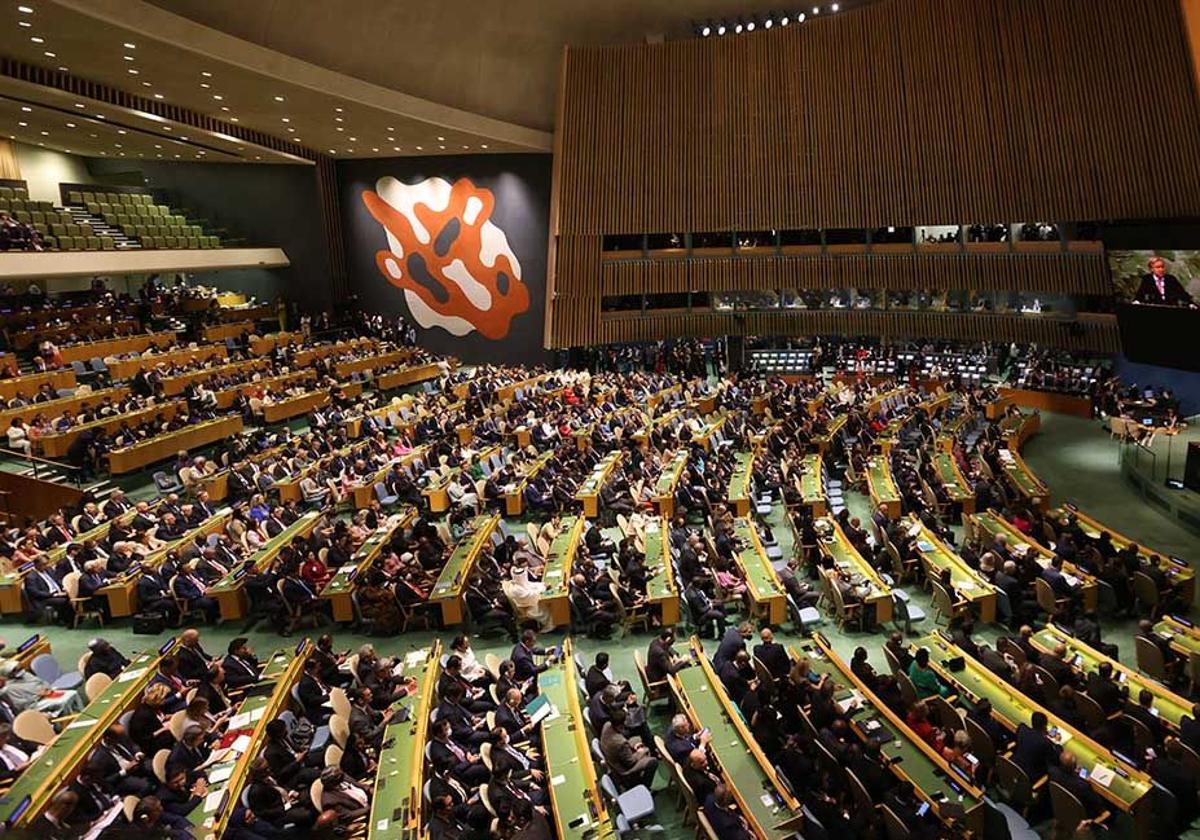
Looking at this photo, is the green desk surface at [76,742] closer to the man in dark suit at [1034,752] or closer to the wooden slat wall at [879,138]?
the man in dark suit at [1034,752]

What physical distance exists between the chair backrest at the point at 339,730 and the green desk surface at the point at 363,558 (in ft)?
11.2

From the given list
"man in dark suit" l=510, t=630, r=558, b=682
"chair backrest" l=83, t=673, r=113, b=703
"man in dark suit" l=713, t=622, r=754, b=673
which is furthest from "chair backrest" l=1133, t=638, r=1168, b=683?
"chair backrest" l=83, t=673, r=113, b=703

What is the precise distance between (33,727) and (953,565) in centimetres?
1039

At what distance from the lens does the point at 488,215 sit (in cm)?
2922

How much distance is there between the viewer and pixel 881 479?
49.3ft

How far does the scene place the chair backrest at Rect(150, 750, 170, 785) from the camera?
704 cm

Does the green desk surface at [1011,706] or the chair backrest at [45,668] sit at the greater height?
the chair backrest at [45,668]

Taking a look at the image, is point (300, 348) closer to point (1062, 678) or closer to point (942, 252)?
point (942, 252)

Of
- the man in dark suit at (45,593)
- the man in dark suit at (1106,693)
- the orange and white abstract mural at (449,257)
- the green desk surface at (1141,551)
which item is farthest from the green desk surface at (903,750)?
the orange and white abstract mural at (449,257)

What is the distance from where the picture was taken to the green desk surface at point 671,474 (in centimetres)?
1461

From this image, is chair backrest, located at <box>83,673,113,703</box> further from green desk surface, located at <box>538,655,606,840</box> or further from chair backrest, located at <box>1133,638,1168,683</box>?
chair backrest, located at <box>1133,638,1168,683</box>

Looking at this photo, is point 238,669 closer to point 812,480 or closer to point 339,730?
point 339,730

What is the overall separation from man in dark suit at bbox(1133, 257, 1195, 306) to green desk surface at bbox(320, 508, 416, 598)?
14.9m

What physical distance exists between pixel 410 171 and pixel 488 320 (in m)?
5.93
